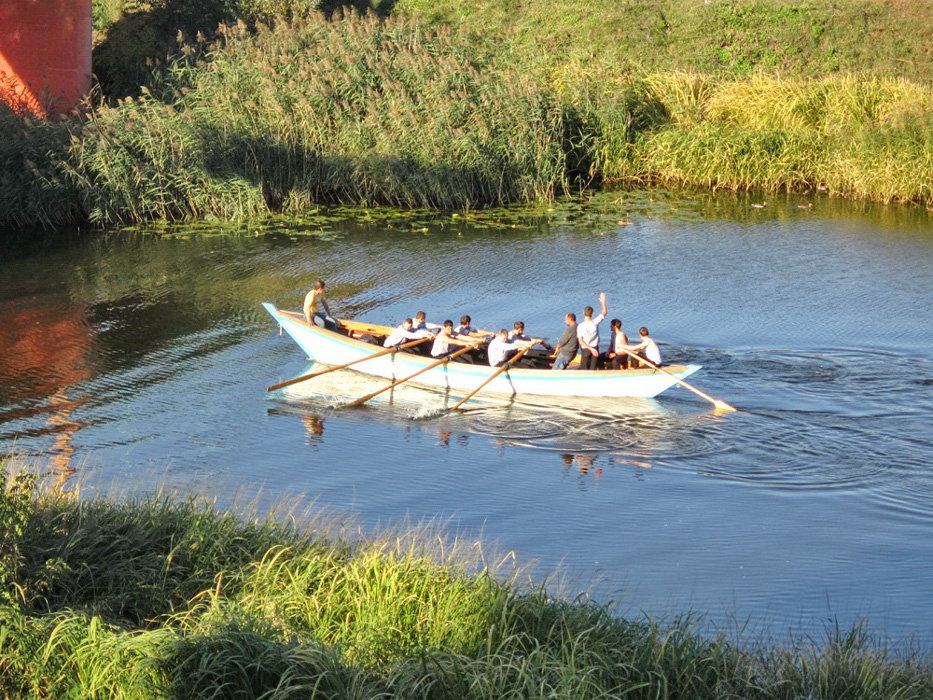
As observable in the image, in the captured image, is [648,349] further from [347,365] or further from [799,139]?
[799,139]

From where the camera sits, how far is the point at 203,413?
14133 mm

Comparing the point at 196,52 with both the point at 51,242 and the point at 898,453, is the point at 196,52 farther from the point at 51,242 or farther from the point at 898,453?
the point at 898,453

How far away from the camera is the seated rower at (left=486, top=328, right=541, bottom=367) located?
15.0 meters

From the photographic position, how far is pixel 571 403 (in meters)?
14.4

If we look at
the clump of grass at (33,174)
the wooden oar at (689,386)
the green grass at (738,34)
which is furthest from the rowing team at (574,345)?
the green grass at (738,34)

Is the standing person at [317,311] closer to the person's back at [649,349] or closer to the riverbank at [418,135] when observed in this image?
the person's back at [649,349]

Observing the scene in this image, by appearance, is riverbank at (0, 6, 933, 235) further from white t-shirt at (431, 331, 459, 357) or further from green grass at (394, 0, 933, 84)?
white t-shirt at (431, 331, 459, 357)

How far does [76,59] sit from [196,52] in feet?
Answer: 9.52

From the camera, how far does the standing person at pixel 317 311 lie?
1642 cm

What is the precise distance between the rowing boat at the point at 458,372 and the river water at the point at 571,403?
24 centimetres

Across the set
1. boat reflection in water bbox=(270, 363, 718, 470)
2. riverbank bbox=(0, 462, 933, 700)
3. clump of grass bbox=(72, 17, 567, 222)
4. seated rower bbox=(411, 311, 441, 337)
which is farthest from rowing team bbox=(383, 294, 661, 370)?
clump of grass bbox=(72, 17, 567, 222)

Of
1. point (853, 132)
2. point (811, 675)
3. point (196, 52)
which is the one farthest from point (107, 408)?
point (853, 132)

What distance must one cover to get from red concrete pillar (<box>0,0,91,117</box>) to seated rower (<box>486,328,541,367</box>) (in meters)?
16.2

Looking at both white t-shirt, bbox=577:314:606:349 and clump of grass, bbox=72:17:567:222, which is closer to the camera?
white t-shirt, bbox=577:314:606:349
